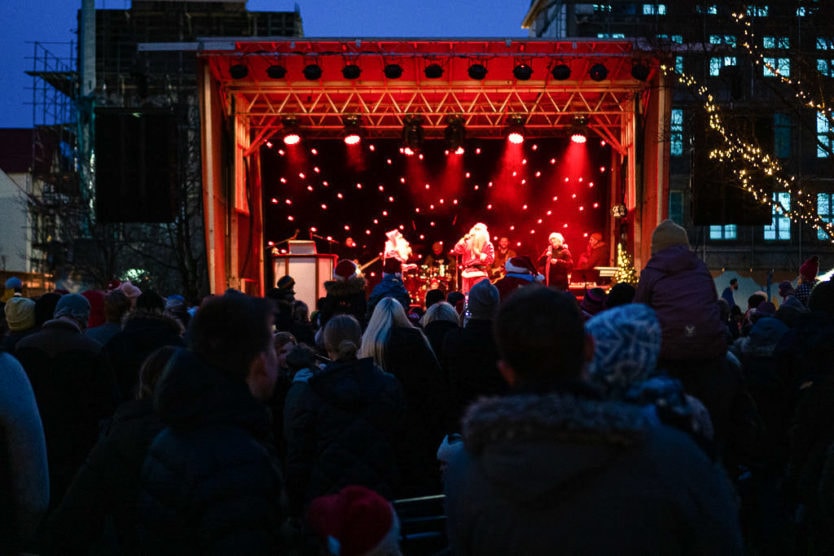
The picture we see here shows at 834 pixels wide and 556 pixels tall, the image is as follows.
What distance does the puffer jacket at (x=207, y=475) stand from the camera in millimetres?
2719

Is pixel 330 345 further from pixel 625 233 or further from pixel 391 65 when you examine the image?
pixel 625 233

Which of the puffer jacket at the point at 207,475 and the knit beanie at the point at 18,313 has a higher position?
the knit beanie at the point at 18,313

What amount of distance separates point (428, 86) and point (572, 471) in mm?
16429

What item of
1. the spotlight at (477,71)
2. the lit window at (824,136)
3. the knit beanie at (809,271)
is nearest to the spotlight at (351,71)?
the spotlight at (477,71)

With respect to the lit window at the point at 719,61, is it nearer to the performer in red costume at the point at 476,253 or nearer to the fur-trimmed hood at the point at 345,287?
the performer in red costume at the point at 476,253

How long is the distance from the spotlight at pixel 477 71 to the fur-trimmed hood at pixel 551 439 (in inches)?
566

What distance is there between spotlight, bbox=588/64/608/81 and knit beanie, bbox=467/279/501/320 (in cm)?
1075

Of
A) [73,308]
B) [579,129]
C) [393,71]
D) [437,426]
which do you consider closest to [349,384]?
[437,426]

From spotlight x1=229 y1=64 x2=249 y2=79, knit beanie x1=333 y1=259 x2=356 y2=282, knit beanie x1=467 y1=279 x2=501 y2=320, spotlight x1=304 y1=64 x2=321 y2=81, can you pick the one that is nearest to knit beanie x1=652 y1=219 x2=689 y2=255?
knit beanie x1=467 y1=279 x2=501 y2=320

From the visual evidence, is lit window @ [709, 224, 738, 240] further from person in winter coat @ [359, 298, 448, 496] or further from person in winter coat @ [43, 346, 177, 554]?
person in winter coat @ [43, 346, 177, 554]

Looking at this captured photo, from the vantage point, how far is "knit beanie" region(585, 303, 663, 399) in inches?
87.7

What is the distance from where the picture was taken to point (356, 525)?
2316mm

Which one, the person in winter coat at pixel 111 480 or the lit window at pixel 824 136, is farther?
the lit window at pixel 824 136

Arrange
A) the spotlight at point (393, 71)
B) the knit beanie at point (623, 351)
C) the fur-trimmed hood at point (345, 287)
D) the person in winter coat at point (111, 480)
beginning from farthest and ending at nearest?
1. the spotlight at point (393, 71)
2. the fur-trimmed hood at point (345, 287)
3. the person in winter coat at point (111, 480)
4. the knit beanie at point (623, 351)
